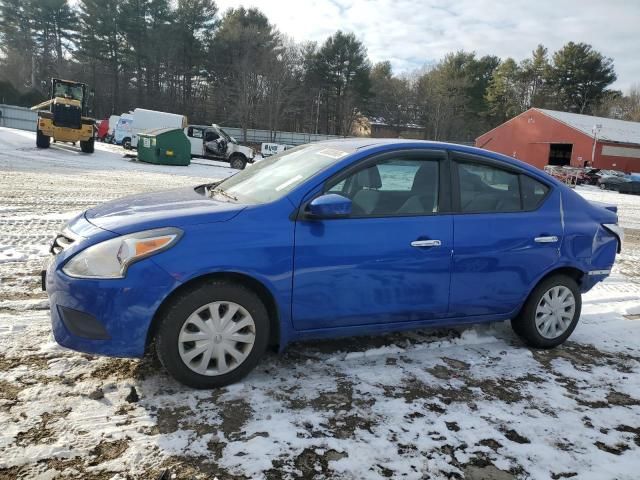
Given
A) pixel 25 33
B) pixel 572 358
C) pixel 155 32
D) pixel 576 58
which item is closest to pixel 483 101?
pixel 576 58

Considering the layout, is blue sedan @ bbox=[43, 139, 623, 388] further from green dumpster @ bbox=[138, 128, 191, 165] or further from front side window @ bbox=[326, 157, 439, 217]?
green dumpster @ bbox=[138, 128, 191, 165]

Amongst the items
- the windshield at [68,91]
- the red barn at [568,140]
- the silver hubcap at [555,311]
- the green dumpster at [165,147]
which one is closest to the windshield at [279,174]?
the silver hubcap at [555,311]

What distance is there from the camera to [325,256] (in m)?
3.38

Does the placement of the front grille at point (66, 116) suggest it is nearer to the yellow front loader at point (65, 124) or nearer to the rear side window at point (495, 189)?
the yellow front loader at point (65, 124)

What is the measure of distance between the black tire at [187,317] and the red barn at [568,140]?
4372cm

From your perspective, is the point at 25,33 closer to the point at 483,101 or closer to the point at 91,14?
the point at 91,14

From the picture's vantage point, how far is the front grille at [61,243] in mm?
3234

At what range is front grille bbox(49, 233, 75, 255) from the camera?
3.23 m

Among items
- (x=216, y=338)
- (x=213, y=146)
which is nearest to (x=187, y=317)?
(x=216, y=338)

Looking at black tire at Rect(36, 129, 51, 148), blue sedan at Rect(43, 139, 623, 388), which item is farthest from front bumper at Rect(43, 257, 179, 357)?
black tire at Rect(36, 129, 51, 148)

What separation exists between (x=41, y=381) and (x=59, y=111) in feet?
71.1

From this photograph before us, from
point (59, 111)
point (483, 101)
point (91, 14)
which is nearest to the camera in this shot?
point (59, 111)

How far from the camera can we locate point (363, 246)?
350 centimetres

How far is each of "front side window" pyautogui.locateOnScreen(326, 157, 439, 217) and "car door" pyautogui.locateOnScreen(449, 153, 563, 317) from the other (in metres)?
0.22
